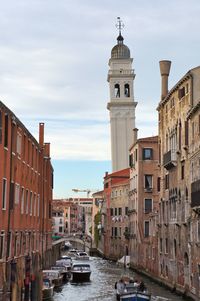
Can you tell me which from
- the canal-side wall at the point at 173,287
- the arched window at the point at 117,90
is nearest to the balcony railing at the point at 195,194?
the canal-side wall at the point at 173,287

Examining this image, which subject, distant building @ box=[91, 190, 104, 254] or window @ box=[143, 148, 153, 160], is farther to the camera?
distant building @ box=[91, 190, 104, 254]

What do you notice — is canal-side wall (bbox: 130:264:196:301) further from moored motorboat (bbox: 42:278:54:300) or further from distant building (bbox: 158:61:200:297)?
moored motorboat (bbox: 42:278:54:300)

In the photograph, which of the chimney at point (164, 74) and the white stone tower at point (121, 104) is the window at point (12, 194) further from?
the white stone tower at point (121, 104)

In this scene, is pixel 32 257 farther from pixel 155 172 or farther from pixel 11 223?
pixel 155 172

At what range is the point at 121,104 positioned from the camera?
9162cm

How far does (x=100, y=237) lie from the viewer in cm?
8956

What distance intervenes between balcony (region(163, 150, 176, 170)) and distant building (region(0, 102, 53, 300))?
8.37 m

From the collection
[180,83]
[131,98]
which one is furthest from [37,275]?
[131,98]

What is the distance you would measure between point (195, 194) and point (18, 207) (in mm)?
8942

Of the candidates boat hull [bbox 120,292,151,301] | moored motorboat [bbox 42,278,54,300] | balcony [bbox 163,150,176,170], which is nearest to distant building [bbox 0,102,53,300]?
moored motorboat [bbox 42,278,54,300]

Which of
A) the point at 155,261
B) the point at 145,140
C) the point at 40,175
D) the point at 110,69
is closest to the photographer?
the point at 40,175

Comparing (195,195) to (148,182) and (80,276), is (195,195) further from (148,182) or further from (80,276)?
(148,182)

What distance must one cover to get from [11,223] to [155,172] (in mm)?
31202

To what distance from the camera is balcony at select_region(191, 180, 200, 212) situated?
28.4 meters
